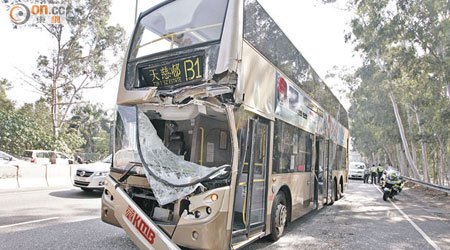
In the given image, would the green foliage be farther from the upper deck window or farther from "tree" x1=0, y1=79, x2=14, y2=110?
"tree" x1=0, y1=79, x2=14, y2=110

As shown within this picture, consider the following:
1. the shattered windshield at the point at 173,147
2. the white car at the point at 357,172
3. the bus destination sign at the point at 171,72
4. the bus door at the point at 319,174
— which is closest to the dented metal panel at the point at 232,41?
the bus destination sign at the point at 171,72

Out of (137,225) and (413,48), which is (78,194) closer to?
(137,225)

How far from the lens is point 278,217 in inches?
226

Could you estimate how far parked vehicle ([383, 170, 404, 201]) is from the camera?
13109 mm

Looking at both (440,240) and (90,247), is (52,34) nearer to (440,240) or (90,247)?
(90,247)

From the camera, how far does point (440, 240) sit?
6.78 meters

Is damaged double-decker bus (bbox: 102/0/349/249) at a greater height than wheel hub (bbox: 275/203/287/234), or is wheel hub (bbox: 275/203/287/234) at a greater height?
damaged double-decker bus (bbox: 102/0/349/249)

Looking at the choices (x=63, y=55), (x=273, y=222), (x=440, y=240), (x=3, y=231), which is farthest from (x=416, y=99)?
(x=63, y=55)

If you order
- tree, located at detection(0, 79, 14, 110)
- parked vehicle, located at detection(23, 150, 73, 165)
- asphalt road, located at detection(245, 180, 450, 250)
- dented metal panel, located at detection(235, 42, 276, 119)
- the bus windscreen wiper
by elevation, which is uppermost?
tree, located at detection(0, 79, 14, 110)

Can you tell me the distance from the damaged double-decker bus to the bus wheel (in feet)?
0.08

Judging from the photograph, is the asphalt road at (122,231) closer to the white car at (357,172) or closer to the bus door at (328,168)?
the bus door at (328,168)

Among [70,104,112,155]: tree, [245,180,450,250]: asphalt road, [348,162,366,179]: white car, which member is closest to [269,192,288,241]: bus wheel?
[245,180,450,250]: asphalt road

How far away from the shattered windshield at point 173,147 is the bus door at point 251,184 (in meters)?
0.33

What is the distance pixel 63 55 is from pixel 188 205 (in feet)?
77.7
